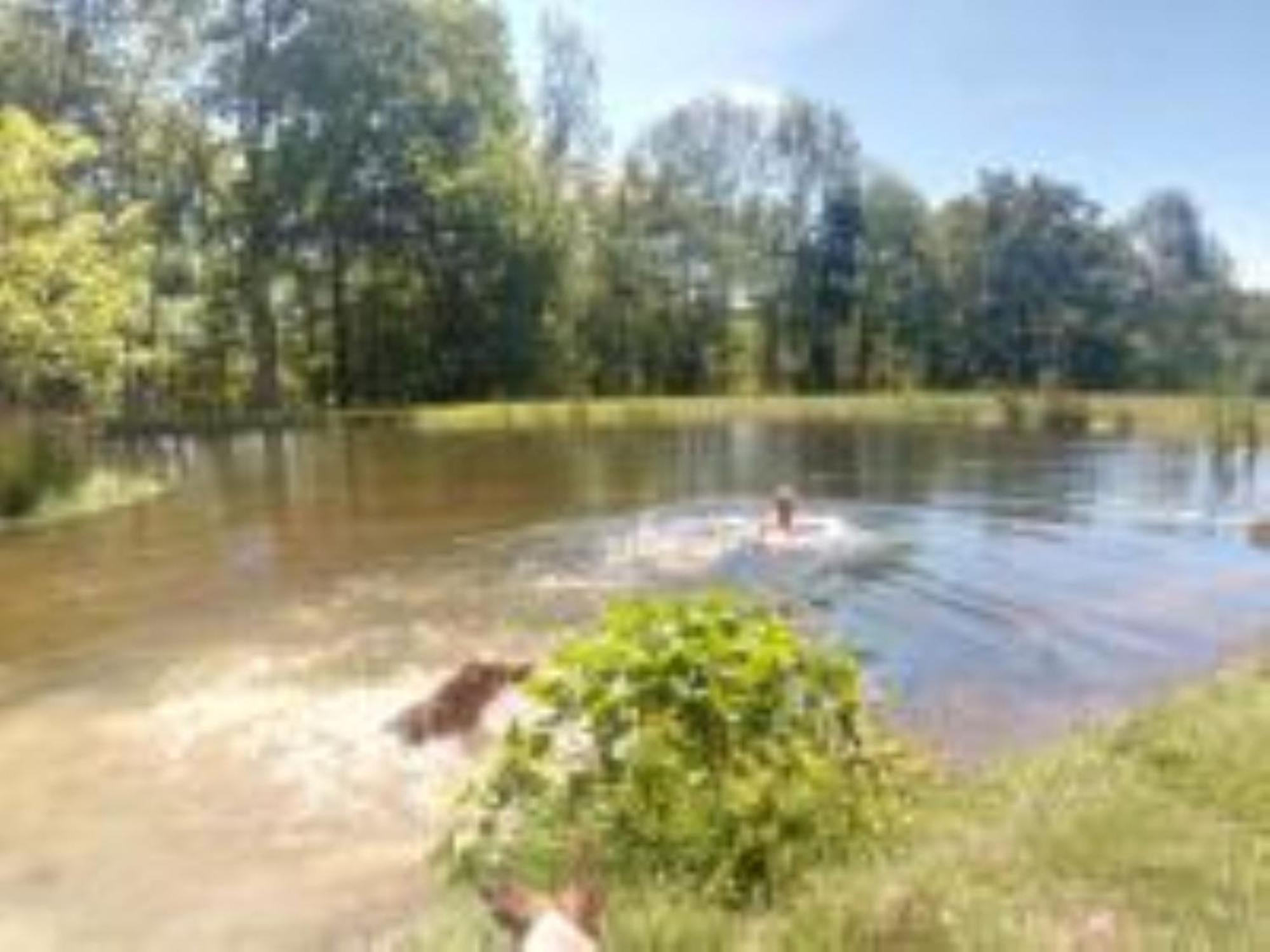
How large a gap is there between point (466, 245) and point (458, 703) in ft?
146

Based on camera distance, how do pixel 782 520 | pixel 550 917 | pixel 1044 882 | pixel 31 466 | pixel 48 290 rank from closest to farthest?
pixel 550 917
pixel 1044 882
pixel 782 520
pixel 31 466
pixel 48 290

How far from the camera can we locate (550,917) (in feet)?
19.0

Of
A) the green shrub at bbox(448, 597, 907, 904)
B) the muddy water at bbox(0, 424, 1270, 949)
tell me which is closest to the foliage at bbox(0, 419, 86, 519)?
the muddy water at bbox(0, 424, 1270, 949)

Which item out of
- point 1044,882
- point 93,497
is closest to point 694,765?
point 1044,882

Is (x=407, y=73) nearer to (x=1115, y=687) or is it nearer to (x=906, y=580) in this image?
(x=906, y=580)

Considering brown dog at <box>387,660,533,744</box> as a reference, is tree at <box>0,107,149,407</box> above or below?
above

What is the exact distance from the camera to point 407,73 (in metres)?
54.2

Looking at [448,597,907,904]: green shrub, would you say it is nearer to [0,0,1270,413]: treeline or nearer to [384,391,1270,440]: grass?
[0,0,1270,413]: treeline

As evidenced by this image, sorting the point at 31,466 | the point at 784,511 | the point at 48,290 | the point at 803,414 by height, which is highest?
the point at 48,290

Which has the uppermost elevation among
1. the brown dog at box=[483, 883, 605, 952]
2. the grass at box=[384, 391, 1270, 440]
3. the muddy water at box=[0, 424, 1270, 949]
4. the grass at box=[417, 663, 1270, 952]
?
the grass at box=[384, 391, 1270, 440]

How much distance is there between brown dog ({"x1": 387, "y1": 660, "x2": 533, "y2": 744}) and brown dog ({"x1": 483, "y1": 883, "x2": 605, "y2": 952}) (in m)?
5.38

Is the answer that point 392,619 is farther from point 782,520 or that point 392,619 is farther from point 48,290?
point 48,290

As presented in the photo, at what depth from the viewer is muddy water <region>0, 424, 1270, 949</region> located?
9.20 metres

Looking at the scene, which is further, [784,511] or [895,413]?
[895,413]
